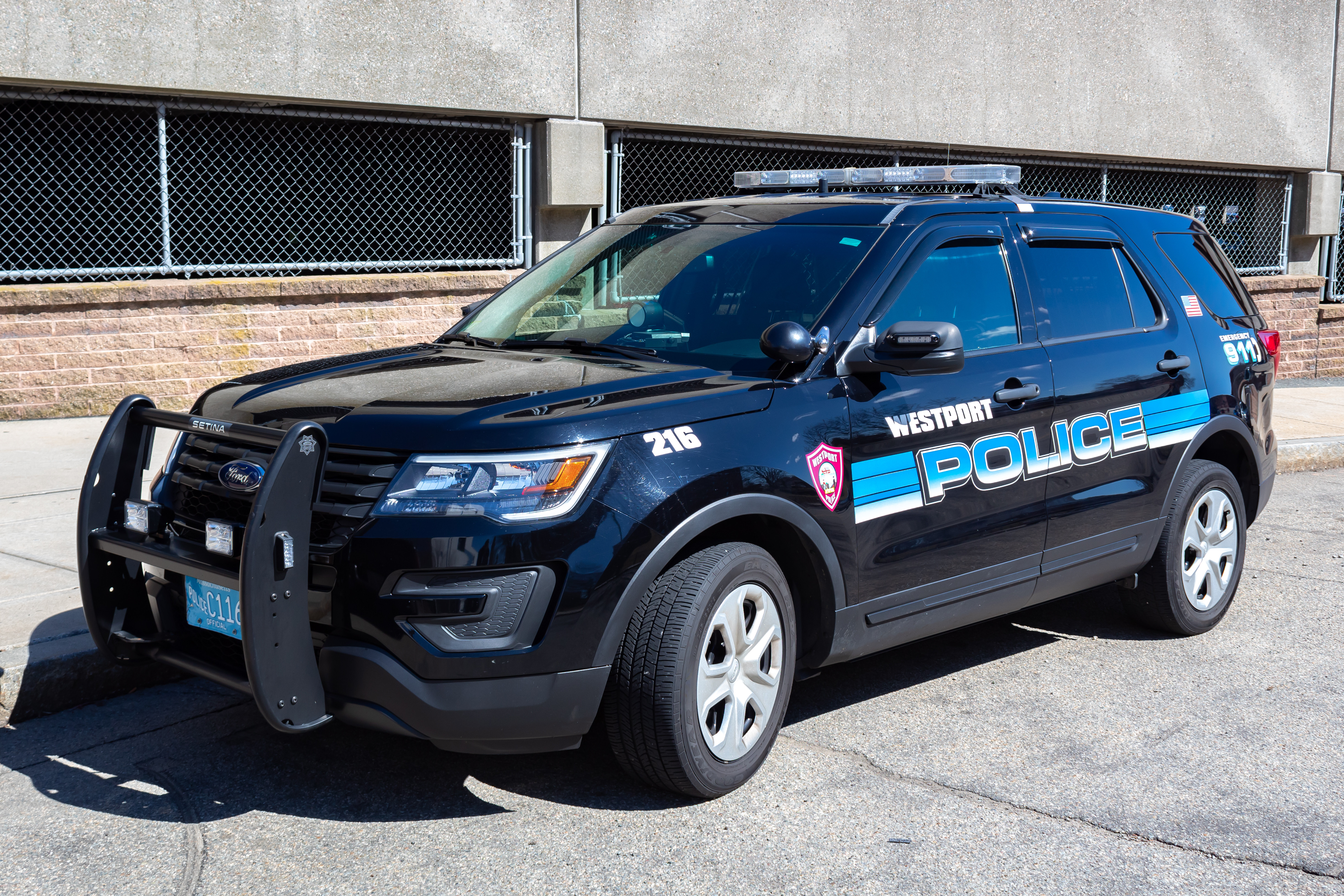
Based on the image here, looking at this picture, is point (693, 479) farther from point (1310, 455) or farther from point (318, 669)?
point (1310, 455)

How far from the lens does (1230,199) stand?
55.8 ft

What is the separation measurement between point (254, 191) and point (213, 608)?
8.88 meters

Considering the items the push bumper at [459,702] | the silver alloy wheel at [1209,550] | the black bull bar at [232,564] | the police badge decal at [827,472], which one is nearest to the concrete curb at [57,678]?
the black bull bar at [232,564]

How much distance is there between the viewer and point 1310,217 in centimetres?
1620

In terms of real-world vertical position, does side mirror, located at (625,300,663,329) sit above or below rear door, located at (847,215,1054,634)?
above

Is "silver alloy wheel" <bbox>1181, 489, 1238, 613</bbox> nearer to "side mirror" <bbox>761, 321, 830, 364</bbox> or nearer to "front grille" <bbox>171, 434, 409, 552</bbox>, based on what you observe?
"side mirror" <bbox>761, 321, 830, 364</bbox>

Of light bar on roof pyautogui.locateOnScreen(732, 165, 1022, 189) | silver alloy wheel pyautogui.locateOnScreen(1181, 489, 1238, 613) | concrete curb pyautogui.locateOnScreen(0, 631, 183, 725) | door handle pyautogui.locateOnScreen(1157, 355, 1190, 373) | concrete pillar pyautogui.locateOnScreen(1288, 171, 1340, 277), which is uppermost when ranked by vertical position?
concrete pillar pyautogui.locateOnScreen(1288, 171, 1340, 277)

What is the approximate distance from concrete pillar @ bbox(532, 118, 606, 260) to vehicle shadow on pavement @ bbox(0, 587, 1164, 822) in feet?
22.7

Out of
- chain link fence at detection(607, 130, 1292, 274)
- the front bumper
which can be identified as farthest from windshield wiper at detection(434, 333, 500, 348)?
chain link fence at detection(607, 130, 1292, 274)

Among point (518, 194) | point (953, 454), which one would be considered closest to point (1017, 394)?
point (953, 454)

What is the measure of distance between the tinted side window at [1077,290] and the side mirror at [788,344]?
131 cm

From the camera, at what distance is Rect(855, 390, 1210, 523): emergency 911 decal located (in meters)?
4.15

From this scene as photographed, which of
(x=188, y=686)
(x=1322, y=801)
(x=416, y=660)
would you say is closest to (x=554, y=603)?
(x=416, y=660)

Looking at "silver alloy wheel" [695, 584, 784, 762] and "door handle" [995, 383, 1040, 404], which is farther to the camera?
"door handle" [995, 383, 1040, 404]
